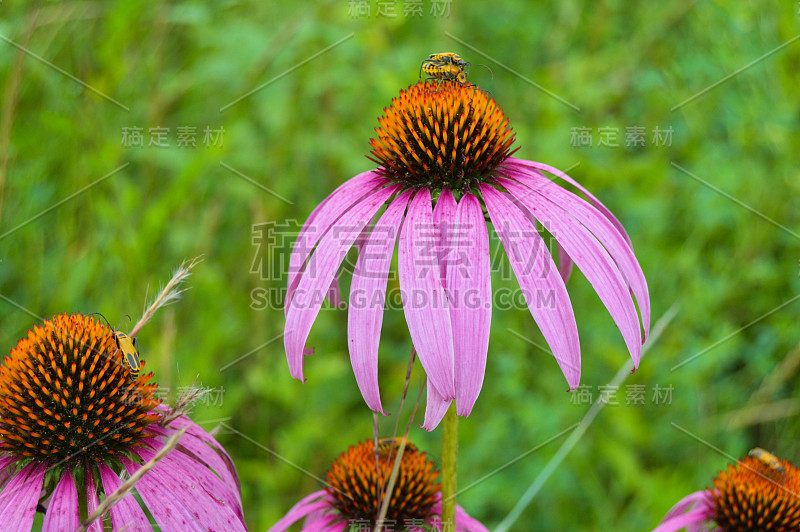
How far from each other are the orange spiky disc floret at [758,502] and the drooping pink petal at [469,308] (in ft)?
1.93

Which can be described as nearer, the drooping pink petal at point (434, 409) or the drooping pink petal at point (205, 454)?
the drooping pink petal at point (434, 409)

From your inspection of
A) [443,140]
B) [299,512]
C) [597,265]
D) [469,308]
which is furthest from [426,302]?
[299,512]

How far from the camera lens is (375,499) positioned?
1.29 m

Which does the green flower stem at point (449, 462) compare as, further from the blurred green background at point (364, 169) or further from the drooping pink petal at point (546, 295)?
the blurred green background at point (364, 169)

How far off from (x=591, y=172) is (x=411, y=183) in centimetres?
155

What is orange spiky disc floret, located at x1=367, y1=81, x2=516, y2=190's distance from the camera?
126 centimetres

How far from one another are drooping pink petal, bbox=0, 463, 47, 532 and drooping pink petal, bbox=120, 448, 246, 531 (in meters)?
0.13

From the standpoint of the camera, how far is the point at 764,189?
2.93 metres

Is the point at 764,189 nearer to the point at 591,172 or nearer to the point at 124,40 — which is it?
the point at 591,172

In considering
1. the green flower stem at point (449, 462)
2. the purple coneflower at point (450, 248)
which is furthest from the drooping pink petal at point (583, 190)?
the green flower stem at point (449, 462)

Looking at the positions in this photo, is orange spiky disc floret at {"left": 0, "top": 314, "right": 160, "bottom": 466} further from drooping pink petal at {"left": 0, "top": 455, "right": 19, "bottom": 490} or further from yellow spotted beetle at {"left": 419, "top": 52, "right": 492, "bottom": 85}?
yellow spotted beetle at {"left": 419, "top": 52, "right": 492, "bottom": 85}

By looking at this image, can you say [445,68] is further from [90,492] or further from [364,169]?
[364,169]

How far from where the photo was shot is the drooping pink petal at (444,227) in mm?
1056

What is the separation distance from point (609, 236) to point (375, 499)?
0.63 meters
